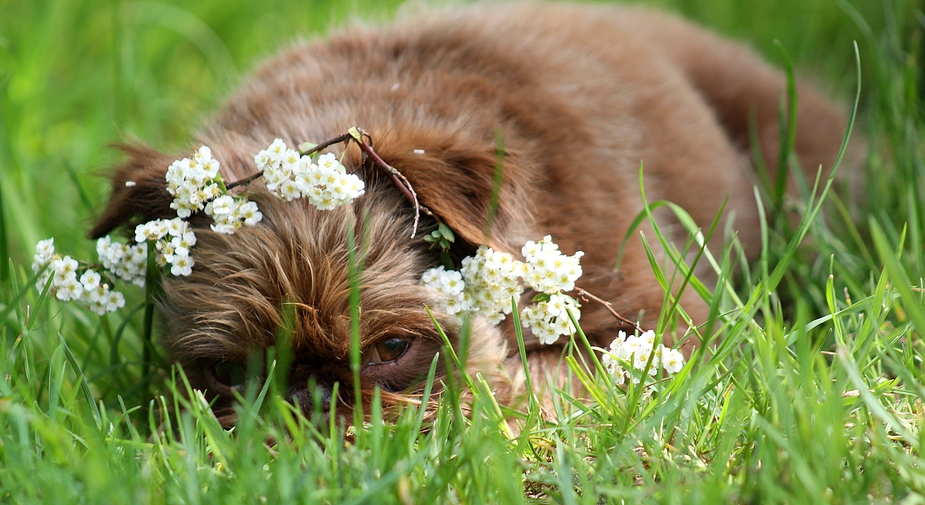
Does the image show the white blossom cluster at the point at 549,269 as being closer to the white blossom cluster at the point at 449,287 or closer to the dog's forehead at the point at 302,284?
the white blossom cluster at the point at 449,287

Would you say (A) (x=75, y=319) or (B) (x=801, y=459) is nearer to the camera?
(B) (x=801, y=459)

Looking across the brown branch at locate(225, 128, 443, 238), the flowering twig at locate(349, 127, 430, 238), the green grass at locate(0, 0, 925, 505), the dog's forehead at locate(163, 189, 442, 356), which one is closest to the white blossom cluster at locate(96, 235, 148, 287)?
the dog's forehead at locate(163, 189, 442, 356)

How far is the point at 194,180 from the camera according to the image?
6.74 ft

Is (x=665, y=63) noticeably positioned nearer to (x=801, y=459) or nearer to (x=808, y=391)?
(x=808, y=391)

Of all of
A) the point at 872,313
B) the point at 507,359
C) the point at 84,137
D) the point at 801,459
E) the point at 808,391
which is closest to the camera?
the point at 801,459

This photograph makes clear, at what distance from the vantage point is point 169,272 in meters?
2.20

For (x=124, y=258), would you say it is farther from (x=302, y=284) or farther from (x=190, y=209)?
(x=302, y=284)

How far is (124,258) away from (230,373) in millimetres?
430

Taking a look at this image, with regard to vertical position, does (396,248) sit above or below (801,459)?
above

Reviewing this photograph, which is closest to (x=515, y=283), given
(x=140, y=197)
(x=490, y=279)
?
(x=490, y=279)

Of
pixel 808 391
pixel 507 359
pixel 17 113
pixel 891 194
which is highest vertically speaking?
pixel 17 113

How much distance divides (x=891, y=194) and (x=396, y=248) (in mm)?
2169

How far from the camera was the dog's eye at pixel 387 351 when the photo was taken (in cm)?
213

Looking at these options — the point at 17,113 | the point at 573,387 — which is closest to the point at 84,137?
the point at 17,113
